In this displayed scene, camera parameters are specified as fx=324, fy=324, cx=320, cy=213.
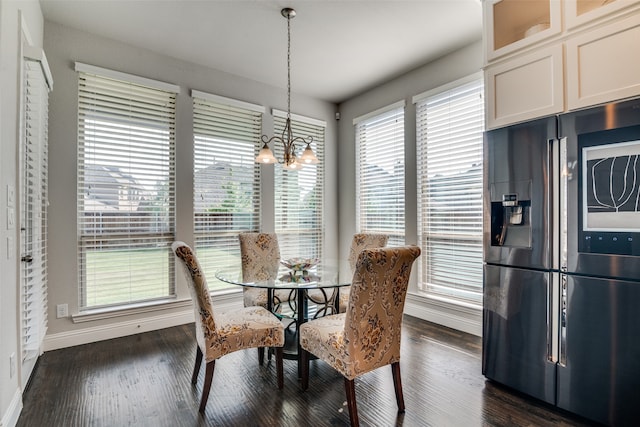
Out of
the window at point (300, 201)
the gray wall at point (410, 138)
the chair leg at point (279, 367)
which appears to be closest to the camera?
A: the chair leg at point (279, 367)

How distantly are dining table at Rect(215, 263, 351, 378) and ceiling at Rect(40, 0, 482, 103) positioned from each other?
2.21 metres

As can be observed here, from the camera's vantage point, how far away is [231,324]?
2.15 metres

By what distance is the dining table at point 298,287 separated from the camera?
2.25 m

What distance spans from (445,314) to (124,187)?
11.9 feet

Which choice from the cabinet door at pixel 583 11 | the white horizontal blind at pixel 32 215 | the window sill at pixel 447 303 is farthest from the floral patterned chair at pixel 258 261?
the cabinet door at pixel 583 11

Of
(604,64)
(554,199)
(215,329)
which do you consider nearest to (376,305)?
(215,329)

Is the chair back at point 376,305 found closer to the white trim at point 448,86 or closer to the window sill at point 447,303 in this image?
the window sill at point 447,303

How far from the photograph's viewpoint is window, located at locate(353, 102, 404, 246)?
4.10 metres

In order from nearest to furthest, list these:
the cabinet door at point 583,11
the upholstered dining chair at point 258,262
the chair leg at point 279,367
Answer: the cabinet door at point 583,11 → the chair leg at point 279,367 → the upholstered dining chair at point 258,262

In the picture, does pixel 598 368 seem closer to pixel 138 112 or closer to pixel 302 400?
pixel 302 400

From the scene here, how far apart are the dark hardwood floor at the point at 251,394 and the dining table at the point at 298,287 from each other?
0.73 ft

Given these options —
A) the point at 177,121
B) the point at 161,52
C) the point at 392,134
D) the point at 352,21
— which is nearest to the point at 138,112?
the point at 177,121

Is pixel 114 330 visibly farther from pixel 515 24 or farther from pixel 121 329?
pixel 515 24

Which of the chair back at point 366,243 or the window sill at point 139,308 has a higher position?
the chair back at point 366,243
